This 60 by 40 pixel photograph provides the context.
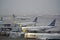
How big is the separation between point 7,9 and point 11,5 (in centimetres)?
9

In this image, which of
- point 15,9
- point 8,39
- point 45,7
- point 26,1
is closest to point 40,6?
point 45,7

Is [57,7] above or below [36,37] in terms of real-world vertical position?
above

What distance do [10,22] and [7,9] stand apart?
21 cm

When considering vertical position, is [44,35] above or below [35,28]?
below

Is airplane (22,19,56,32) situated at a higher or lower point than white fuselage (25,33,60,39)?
higher

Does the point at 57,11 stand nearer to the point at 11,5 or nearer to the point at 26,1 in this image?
the point at 26,1

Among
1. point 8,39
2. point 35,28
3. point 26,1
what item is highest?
point 26,1

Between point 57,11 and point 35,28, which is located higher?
point 57,11

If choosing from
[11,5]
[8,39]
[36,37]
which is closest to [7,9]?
[11,5]

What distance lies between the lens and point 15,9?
90.4 inches

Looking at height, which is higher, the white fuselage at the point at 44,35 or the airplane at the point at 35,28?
the airplane at the point at 35,28

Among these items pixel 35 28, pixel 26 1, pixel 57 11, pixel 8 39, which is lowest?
pixel 8 39

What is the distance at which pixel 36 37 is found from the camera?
2.24 meters

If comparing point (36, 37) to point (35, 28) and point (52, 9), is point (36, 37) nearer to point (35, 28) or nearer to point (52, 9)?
point (35, 28)
